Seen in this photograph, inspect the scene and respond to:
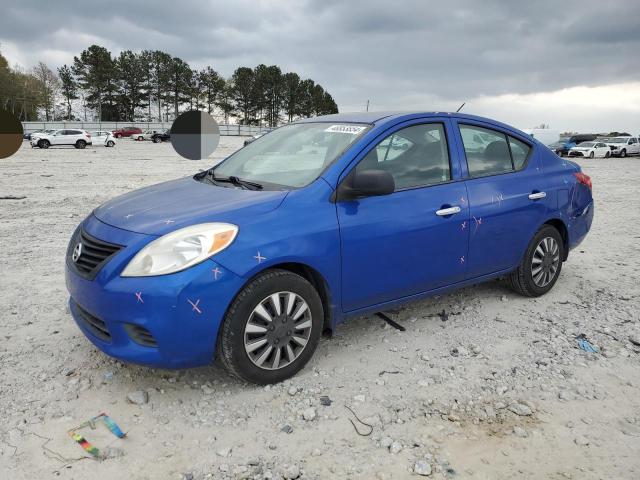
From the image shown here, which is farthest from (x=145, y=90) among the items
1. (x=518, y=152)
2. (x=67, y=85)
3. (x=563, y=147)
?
(x=518, y=152)

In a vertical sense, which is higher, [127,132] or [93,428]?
[127,132]

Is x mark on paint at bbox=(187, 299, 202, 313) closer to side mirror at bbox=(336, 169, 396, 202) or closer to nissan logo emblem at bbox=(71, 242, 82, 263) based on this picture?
nissan logo emblem at bbox=(71, 242, 82, 263)

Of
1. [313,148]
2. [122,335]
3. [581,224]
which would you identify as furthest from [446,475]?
[581,224]

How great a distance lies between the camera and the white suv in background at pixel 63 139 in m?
35.9

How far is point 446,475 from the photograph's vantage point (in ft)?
8.62

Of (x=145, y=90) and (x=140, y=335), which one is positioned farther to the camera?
(x=145, y=90)

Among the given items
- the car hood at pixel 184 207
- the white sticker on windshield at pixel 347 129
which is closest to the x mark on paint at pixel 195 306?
the car hood at pixel 184 207

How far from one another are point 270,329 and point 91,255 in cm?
119

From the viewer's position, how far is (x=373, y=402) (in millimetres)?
3273

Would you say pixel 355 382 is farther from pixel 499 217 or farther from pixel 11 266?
pixel 11 266

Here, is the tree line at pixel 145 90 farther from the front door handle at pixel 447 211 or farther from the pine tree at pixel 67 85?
the front door handle at pixel 447 211

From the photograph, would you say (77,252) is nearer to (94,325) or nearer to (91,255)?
(91,255)

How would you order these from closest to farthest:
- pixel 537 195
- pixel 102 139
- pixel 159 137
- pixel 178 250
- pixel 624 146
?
pixel 178 250 → pixel 537 195 → pixel 624 146 → pixel 102 139 → pixel 159 137

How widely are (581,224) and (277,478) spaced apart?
4171mm
